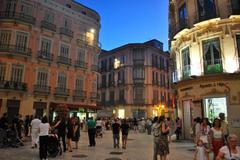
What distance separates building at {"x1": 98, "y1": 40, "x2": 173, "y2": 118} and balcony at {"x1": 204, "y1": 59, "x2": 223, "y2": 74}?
24583 millimetres

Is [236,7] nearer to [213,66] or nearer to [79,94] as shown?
[213,66]

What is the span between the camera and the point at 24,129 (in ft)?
56.0

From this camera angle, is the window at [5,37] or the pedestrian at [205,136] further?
the window at [5,37]

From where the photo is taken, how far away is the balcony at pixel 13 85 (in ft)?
72.8

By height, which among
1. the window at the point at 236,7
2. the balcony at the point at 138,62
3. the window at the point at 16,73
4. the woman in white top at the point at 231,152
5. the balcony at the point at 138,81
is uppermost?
the balcony at the point at 138,62

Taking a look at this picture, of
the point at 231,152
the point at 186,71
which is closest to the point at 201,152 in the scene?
the point at 231,152

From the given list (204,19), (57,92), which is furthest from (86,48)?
(204,19)

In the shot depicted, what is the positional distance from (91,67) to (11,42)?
10931 mm

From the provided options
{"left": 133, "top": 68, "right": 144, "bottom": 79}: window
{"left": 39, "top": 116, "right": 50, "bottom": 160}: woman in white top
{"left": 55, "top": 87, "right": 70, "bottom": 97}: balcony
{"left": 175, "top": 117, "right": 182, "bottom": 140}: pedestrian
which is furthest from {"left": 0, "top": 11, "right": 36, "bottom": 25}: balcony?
{"left": 133, "top": 68, "right": 144, "bottom": 79}: window

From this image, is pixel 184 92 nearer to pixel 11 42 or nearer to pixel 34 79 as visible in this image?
pixel 34 79

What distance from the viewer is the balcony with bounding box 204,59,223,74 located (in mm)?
15573

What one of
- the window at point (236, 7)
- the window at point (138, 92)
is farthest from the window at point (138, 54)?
the window at point (236, 7)

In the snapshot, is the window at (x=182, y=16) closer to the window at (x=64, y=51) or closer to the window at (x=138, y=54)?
the window at (x=64, y=51)

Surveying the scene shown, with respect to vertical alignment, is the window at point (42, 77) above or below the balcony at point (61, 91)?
above
